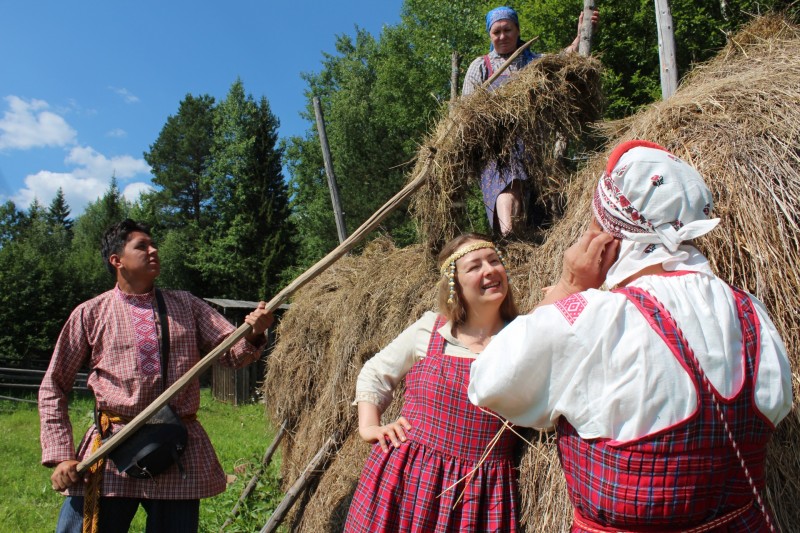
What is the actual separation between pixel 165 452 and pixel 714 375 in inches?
93.2

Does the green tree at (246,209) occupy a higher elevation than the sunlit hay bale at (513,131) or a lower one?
higher

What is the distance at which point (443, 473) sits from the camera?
81.7 inches

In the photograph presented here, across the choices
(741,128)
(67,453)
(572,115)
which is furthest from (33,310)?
(741,128)

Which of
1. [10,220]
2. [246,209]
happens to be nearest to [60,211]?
[10,220]

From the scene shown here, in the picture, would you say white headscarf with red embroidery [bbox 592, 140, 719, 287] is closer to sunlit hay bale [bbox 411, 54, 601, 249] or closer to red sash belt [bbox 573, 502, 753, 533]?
red sash belt [bbox 573, 502, 753, 533]

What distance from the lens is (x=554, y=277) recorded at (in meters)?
2.59

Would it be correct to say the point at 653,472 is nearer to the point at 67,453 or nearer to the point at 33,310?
the point at 67,453

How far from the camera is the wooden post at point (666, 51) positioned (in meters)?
3.85

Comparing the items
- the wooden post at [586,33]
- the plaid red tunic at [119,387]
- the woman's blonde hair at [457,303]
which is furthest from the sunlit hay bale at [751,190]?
the wooden post at [586,33]

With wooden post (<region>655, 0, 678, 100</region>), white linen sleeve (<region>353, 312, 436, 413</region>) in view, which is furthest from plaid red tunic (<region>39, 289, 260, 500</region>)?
wooden post (<region>655, 0, 678, 100</region>)

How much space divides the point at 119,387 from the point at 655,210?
2554 mm


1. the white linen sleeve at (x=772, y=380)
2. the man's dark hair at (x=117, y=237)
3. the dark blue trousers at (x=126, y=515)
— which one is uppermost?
the man's dark hair at (x=117, y=237)

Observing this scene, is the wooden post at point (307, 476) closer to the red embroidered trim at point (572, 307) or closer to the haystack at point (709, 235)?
the haystack at point (709, 235)

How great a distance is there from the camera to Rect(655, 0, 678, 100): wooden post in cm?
385
